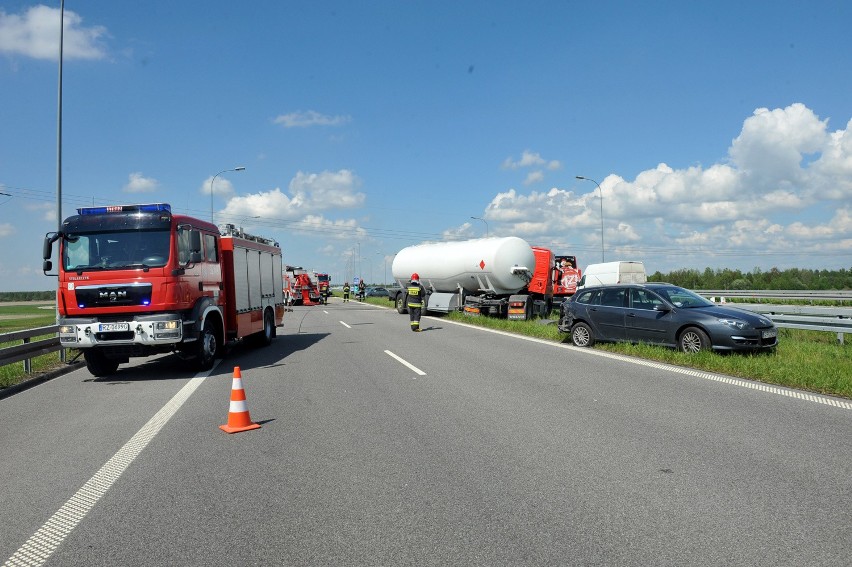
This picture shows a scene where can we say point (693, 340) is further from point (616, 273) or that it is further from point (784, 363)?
point (616, 273)

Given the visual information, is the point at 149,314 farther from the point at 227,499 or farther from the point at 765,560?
the point at 765,560

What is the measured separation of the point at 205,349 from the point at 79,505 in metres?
7.09

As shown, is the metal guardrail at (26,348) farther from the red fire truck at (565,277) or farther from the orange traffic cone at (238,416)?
the red fire truck at (565,277)

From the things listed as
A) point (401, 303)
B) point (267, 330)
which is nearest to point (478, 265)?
point (401, 303)

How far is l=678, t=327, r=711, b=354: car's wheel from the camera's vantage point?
11.3 m

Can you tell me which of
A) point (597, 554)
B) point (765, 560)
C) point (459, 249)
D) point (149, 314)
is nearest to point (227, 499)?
point (597, 554)

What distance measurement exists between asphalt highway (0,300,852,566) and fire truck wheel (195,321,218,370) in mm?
1967

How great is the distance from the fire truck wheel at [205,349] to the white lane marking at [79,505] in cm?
405

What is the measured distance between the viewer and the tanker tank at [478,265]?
23.4 metres

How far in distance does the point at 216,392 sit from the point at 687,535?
23.2 feet

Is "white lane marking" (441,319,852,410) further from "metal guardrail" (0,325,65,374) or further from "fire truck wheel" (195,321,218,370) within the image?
"metal guardrail" (0,325,65,374)

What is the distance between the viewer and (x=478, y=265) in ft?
78.9

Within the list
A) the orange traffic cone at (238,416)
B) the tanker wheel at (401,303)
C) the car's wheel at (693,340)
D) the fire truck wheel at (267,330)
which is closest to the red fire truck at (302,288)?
the tanker wheel at (401,303)

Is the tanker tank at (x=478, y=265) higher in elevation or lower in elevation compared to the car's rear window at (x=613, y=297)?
higher
